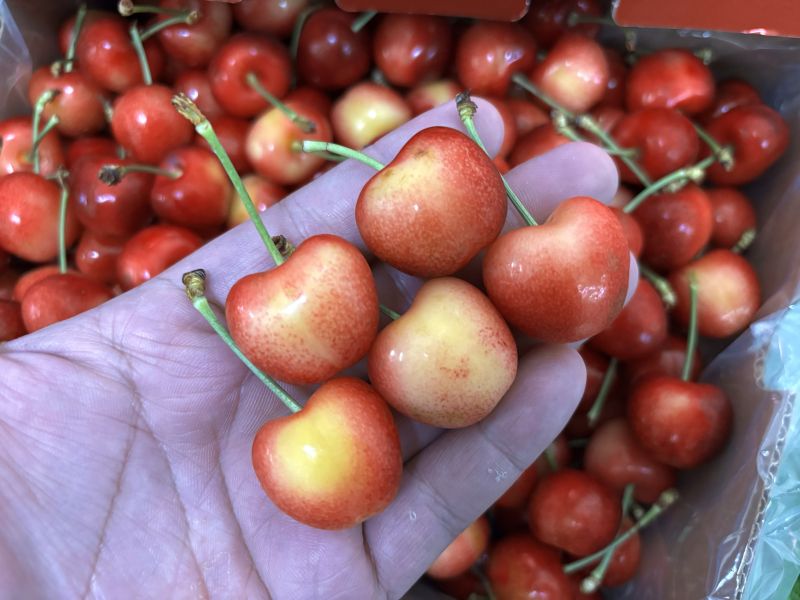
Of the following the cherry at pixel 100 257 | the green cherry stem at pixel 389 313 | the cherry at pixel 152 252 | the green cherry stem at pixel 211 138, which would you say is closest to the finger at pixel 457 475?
the green cherry stem at pixel 389 313

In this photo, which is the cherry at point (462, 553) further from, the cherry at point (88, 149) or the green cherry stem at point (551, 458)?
the cherry at point (88, 149)

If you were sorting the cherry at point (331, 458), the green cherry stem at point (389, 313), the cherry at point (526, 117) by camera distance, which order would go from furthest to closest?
the cherry at point (526, 117)
the green cherry stem at point (389, 313)
the cherry at point (331, 458)

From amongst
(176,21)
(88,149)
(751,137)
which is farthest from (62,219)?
(751,137)

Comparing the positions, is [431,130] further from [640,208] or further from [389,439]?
[640,208]

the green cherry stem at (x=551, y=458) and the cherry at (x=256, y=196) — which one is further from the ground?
the cherry at (x=256, y=196)

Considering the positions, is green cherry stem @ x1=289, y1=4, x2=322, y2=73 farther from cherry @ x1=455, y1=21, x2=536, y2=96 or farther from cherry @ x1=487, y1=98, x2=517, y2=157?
cherry @ x1=487, y1=98, x2=517, y2=157

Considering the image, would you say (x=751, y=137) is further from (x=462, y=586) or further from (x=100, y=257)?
(x=100, y=257)

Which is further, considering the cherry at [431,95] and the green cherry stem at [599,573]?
the cherry at [431,95]
